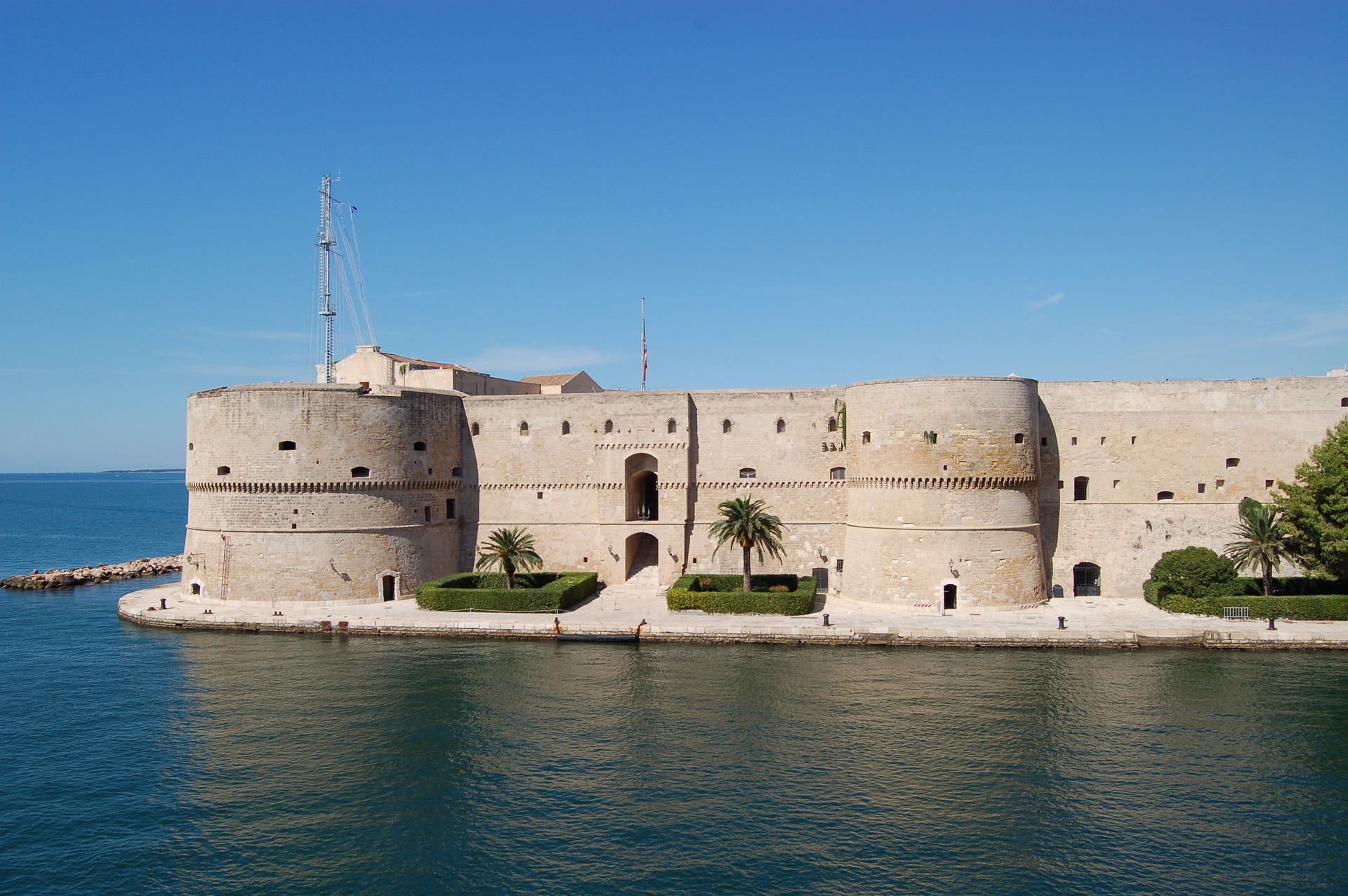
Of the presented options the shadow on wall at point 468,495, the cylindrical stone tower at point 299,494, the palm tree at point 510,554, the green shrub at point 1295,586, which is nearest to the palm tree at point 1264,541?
the green shrub at point 1295,586

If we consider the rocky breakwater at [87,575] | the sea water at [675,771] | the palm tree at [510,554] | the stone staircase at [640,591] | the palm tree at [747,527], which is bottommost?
the sea water at [675,771]

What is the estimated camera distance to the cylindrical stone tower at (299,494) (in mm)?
35625

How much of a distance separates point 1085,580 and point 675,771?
23.4 m

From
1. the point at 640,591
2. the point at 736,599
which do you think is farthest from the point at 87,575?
the point at 736,599

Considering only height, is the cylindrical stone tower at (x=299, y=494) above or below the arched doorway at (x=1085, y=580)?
above

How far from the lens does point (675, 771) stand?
64.1 ft

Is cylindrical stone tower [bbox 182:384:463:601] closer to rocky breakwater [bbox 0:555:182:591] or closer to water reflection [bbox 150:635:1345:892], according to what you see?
water reflection [bbox 150:635:1345:892]

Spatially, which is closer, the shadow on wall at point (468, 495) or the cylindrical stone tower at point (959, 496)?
the cylindrical stone tower at point (959, 496)

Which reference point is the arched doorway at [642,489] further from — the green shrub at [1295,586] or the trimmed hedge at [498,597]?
the green shrub at [1295,586]

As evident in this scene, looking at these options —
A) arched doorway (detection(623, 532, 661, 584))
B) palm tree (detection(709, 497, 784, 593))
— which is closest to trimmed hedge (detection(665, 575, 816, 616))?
palm tree (detection(709, 497, 784, 593))

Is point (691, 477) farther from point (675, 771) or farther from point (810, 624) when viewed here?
point (675, 771)

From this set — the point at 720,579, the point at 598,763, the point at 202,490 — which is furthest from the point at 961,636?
the point at 202,490

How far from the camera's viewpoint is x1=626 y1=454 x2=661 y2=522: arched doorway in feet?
128

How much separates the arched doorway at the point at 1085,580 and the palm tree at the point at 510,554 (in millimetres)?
21784
